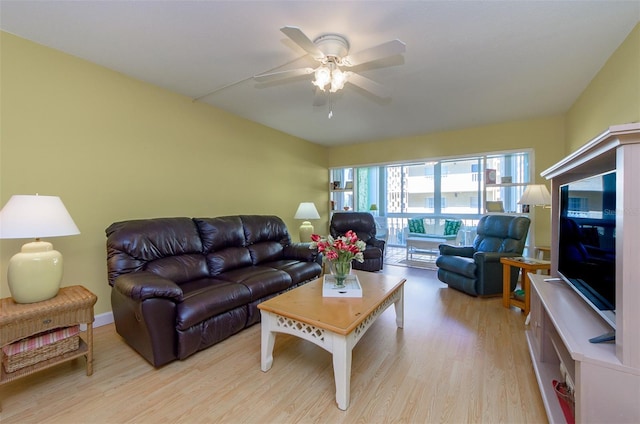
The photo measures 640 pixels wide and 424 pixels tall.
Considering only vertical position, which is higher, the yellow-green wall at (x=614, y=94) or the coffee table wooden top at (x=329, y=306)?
the yellow-green wall at (x=614, y=94)

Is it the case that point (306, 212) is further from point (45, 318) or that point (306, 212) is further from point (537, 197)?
point (45, 318)

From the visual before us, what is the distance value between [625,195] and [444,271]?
283cm

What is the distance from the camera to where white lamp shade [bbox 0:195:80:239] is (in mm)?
1615

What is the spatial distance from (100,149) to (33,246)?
3.82 ft

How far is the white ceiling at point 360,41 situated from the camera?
1749 mm

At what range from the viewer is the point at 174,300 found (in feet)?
6.34

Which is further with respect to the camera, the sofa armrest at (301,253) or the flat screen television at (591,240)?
the sofa armrest at (301,253)

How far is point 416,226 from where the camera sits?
243 inches

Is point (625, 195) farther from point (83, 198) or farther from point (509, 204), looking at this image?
point (509, 204)

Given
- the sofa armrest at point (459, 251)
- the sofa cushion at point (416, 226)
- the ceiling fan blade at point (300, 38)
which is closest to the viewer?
the ceiling fan blade at point (300, 38)

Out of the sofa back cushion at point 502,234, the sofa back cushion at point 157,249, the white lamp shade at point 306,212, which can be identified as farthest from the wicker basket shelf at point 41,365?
the sofa back cushion at point 502,234

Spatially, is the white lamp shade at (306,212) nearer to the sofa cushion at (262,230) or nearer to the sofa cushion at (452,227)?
the sofa cushion at (262,230)

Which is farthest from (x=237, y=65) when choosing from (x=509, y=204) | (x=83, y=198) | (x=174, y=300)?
(x=509, y=204)

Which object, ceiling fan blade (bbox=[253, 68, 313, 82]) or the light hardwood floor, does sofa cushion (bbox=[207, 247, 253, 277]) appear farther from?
ceiling fan blade (bbox=[253, 68, 313, 82])
